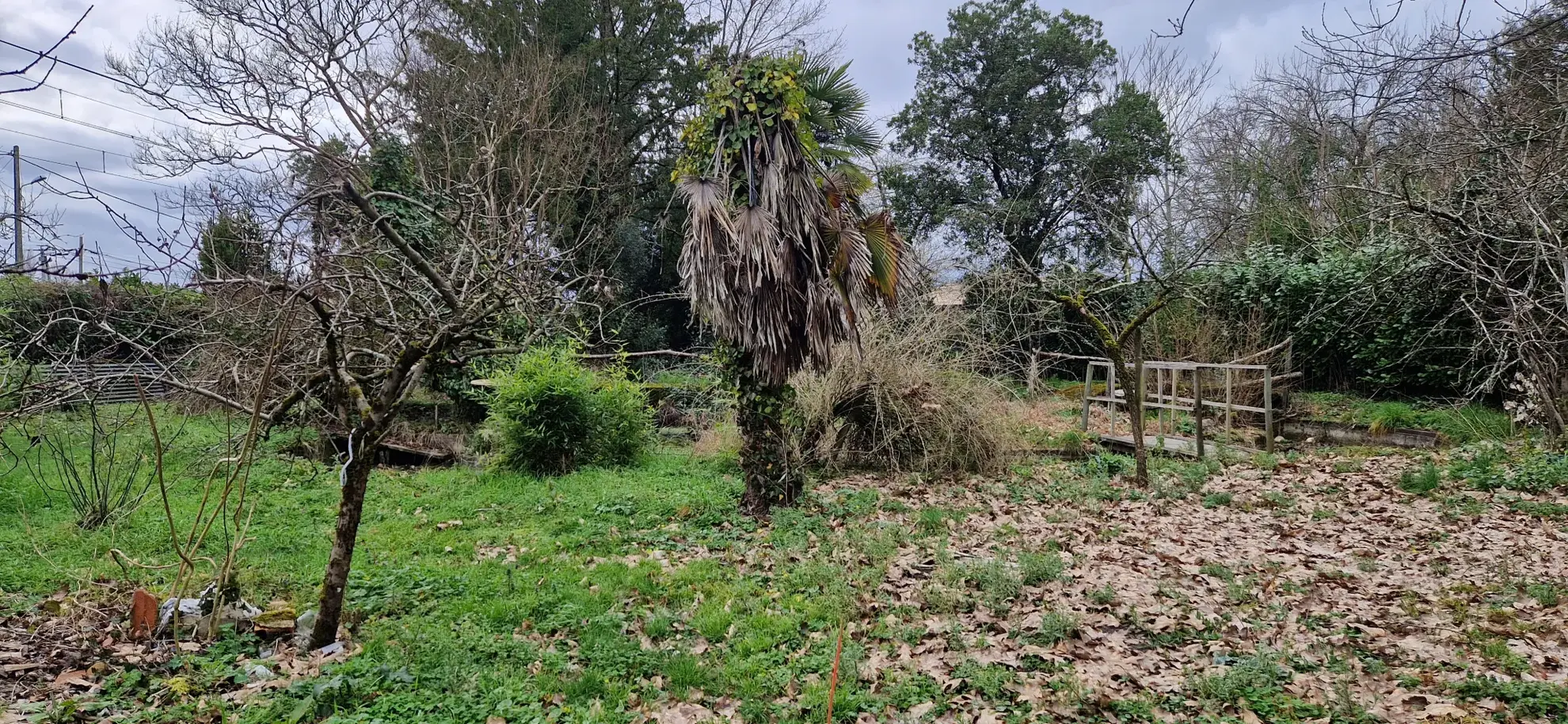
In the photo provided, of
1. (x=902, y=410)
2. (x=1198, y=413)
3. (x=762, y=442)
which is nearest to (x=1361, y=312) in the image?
(x=1198, y=413)

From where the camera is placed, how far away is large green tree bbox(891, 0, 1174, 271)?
20156 mm

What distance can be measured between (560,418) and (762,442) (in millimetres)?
3141

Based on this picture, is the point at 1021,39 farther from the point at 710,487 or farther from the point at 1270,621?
the point at 1270,621

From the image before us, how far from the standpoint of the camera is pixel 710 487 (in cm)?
832

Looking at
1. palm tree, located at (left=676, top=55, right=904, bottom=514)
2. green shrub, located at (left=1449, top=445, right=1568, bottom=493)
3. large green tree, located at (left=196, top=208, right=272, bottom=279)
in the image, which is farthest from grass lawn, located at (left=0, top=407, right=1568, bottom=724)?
large green tree, located at (left=196, top=208, right=272, bottom=279)

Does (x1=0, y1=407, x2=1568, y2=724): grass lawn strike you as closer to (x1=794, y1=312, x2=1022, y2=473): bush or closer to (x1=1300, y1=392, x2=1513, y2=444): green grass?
(x1=794, y1=312, x2=1022, y2=473): bush

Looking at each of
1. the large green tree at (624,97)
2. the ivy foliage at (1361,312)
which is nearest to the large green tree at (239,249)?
the large green tree at (624,97)

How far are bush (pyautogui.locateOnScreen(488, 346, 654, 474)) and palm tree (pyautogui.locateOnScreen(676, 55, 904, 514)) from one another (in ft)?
9.40

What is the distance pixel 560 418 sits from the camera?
9.08 metres

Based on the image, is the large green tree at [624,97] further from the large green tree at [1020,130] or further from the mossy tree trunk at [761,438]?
the mossy tree trunk at [761,438]

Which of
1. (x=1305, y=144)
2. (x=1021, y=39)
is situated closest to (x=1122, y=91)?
(x=1021, y=39)

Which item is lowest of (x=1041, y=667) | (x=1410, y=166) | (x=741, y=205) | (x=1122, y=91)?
→ (x=1041, y=667)

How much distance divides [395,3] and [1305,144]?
2140 cm

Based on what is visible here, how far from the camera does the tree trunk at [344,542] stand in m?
3.90
